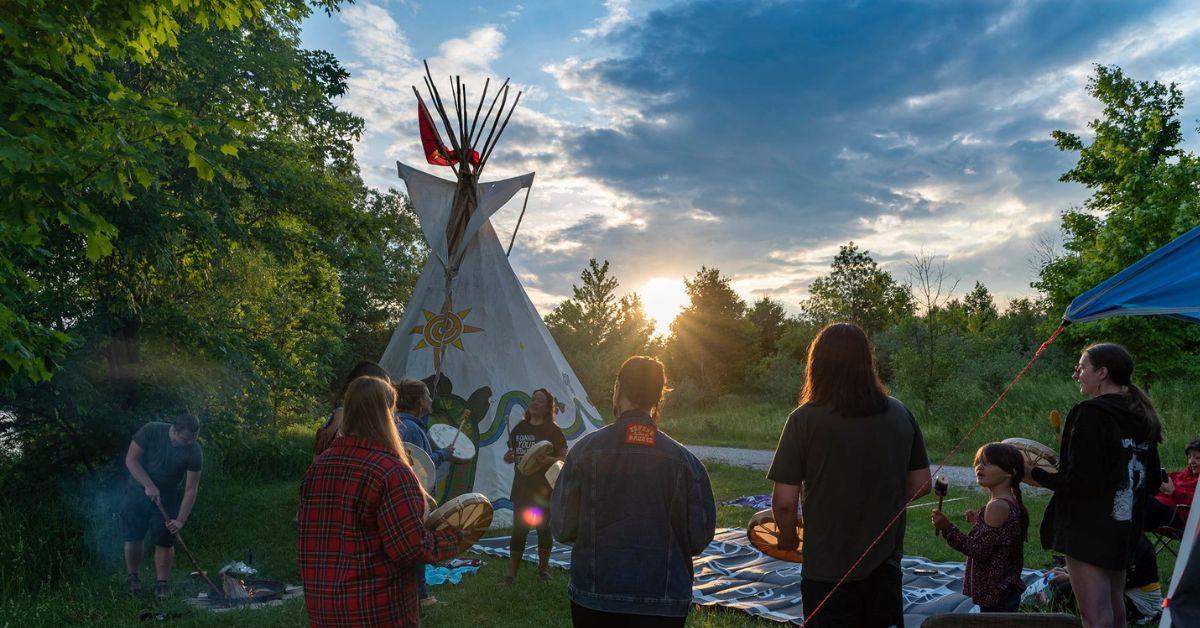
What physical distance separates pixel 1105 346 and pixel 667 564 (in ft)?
8.11

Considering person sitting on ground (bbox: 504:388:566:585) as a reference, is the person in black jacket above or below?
above

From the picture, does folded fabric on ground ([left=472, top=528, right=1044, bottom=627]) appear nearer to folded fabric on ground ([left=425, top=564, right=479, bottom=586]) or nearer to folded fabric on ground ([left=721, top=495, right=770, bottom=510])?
folded fabric on ground ([left=425, top=564, right=479, bottom=586])

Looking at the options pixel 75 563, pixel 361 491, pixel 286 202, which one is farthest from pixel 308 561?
pixel 286 202

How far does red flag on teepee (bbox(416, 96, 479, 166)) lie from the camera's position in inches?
433

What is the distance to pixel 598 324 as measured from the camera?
37.8 metres

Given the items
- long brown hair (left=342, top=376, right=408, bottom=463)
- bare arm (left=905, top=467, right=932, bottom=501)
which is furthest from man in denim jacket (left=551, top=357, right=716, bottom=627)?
bare arm (left=905, top=467, right=932, bottom=501)

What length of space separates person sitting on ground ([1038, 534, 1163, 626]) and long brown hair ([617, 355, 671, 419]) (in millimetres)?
3404

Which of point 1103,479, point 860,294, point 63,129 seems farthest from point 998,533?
point 860,294

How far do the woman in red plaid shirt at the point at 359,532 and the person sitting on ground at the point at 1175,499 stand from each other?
5.45 metres

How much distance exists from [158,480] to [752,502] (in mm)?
6778

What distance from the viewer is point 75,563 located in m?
7.01

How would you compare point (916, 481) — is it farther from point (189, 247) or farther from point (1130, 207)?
point (1130, 207)

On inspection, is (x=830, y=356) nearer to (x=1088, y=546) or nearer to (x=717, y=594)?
(x=1088, y=546)

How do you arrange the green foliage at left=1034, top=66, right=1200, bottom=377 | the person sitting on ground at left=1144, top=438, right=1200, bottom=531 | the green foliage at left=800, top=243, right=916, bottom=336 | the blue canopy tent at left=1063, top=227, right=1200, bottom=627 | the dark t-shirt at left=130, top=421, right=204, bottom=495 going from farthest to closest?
the green foliage at left=800, top=243, right=916, bottom=336 < the green foliage at left=1034, top=66, right=1200, bottom=377 < the dark t-shirt at left=130, top=421, right=204, bottom=495 < the person sitting on ground at left=1144, top=438, right=1200, bottom=531 < the blue canopy tent at left=1063, top=227, right=1200, bottom=627
